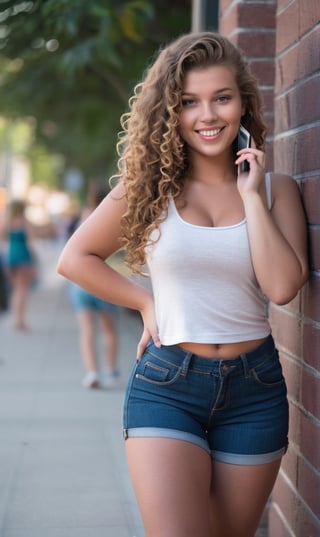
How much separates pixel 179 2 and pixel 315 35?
7.11 m

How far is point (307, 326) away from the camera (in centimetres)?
298

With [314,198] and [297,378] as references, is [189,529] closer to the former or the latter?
[297,378]

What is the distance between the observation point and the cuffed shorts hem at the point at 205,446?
2572 mm

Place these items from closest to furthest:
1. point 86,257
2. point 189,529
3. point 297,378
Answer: point 189,529
point 86,257
point 297,378

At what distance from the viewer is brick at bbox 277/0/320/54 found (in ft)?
9.23

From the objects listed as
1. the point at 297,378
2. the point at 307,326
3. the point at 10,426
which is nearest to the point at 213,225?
the point at 307,326

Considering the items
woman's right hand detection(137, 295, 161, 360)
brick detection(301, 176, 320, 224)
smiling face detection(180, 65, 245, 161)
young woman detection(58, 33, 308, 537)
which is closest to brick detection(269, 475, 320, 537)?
young woman detection(58, 33, 308, 537)

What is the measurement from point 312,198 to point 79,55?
506 centimetres

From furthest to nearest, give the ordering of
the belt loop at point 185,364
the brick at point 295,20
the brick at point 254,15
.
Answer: the brick at point 254,15 < the brick at point 295,20 < the belt loop at point 185,364

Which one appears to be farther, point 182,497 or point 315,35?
point 315,35

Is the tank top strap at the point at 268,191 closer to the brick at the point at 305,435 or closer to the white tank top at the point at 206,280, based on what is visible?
the white tank top at the point at 206,280

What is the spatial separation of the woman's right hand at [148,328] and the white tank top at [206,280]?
0.06 meters

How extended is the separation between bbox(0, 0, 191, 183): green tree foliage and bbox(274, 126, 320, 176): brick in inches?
34.1

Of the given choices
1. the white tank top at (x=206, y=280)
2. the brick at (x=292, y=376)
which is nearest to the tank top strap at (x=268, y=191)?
the white tank top at (x=206, y=280)
